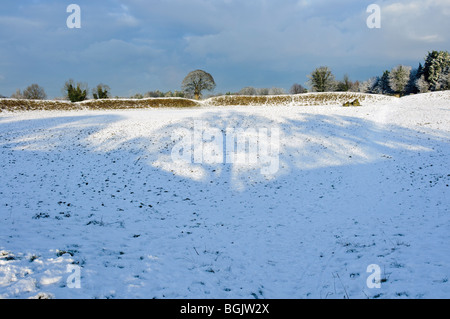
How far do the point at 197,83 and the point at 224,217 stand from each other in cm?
5586

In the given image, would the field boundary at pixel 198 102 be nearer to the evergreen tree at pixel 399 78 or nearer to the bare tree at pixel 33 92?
the evergreen tree at pixel 399 78

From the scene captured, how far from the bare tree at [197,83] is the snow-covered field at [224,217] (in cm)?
4143

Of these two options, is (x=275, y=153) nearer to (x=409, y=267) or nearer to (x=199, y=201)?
(x=199, y=201)

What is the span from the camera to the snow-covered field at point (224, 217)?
5.82 m

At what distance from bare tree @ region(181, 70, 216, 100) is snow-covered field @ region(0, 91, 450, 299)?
41430mm

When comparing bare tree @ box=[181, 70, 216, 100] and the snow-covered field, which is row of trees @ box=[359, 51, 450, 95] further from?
bare tree @ box=[181, 70, 216, 100]

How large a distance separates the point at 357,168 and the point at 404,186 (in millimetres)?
3879

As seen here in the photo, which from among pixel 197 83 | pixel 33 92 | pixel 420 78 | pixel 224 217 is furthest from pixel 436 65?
pixel 33 92

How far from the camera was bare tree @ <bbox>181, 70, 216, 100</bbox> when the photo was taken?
61.2 meters

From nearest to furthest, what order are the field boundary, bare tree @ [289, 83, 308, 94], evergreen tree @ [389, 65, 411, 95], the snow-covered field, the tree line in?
the snow-covered field
the field boundary
the tree line
evergreen tree @ [389, 65, 411, 95]
bare tree @ [289, 83, 308, 94]

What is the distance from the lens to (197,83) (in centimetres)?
6175

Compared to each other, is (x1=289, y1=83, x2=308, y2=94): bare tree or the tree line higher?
(x1=289, y1=83, x2=308, y2=94): bare tree

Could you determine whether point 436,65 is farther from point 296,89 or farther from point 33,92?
point 33,92

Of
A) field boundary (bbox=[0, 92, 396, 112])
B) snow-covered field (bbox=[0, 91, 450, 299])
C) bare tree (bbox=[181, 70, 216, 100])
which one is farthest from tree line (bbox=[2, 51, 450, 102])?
snow-covered field (bbox=[0, 91, 450, 299])
